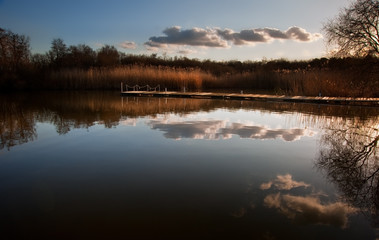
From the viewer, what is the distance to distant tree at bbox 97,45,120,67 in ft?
116

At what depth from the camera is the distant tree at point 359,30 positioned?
1111 centimetres

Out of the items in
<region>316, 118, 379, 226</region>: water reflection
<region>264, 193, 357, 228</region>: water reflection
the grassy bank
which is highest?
the grassy bank

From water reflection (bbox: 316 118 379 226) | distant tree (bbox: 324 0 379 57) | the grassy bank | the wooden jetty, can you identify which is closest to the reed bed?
the grassy bank

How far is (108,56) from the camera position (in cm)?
3766

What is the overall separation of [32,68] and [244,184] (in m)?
27.6

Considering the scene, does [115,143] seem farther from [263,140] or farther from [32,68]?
[32,68]

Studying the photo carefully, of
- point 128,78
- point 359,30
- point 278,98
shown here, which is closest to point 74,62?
point 128,78

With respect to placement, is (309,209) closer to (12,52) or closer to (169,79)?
(169,79)

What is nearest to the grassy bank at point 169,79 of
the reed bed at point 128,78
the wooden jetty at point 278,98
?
the reed bed at point 128,78

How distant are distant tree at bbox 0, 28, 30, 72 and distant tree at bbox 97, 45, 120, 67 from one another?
8765mm

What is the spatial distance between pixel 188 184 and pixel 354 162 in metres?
2.92

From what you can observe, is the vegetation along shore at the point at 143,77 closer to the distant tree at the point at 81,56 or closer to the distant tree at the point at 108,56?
the distant tree at the point at 81,56

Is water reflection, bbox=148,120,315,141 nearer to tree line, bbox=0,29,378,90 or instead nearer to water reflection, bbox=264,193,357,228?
water reflection, bbox=264,193,357,228

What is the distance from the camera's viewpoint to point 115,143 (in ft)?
19.5
